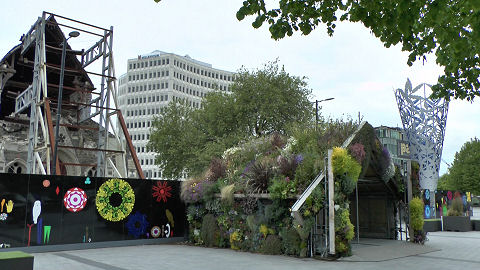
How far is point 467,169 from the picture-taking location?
57969 mm

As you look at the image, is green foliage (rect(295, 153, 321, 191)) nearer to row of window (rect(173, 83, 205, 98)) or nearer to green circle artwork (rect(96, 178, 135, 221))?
green circle artwork (rect(96, 178, 135, 221))

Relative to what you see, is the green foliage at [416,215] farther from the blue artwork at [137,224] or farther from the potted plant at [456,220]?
the blue artwork at [137,224]

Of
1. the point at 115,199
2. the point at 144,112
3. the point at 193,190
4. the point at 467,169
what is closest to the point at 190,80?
the point at 144,112

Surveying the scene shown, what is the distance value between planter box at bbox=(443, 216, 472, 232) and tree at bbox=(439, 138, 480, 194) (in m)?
37.1

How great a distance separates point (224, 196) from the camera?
613 inches

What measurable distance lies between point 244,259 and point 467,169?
5442 centimetres

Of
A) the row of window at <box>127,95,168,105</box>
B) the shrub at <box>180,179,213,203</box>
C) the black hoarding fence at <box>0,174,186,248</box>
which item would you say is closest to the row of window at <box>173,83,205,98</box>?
the row of window at <box>127,95,168,105</box>

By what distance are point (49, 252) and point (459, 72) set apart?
13908 mm

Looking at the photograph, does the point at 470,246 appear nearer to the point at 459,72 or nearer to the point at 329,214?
the point at 329,214

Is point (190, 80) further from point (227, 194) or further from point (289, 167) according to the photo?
point (289, 167)

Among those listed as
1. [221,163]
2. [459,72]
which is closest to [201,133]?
[221,163]

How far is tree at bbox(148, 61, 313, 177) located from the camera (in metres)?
29.8

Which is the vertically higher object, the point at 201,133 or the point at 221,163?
the point at 201,133

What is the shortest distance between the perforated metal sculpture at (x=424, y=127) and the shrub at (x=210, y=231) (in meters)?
15.9
